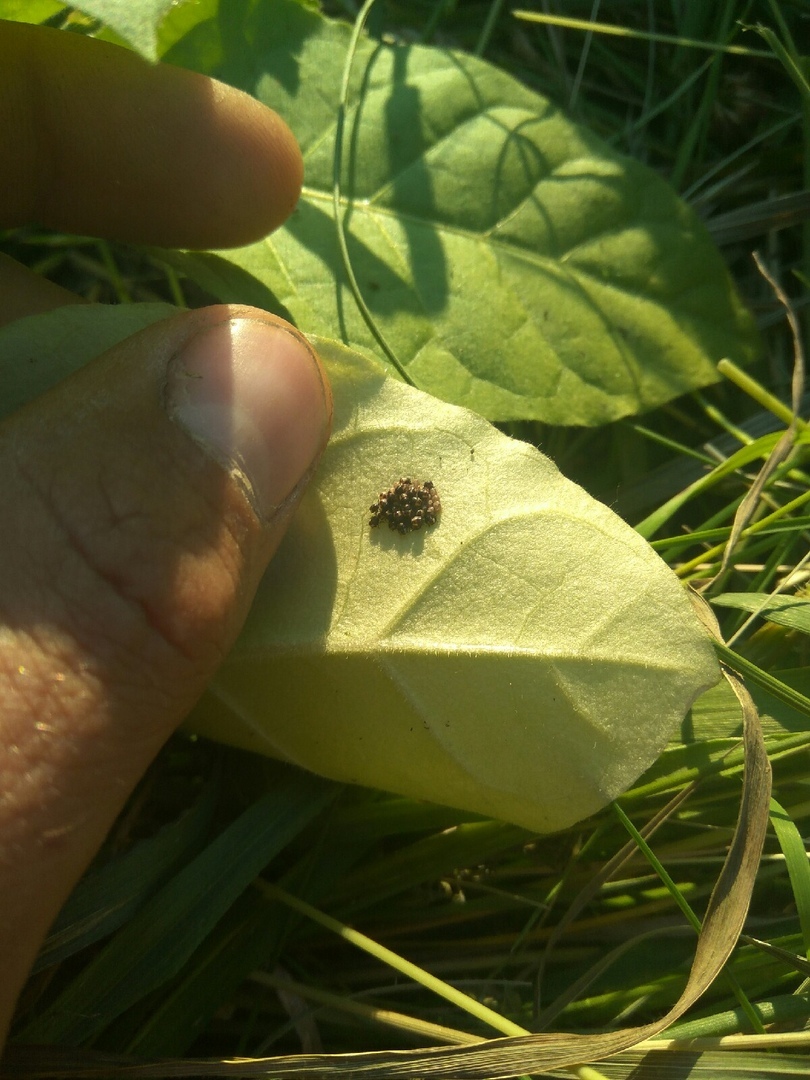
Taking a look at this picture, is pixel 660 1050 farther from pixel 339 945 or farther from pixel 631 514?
pixel 631 514

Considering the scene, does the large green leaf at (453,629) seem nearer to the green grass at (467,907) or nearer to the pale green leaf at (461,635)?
the pale green leaf at (461,635)

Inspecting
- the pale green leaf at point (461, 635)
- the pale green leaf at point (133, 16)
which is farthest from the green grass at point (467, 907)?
the pale green leaf at point (133, 16)

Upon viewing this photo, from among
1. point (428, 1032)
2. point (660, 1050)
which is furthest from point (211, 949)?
point (660, 1050)

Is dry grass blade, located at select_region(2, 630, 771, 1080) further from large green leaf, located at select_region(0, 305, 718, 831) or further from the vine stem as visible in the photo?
the vine stem

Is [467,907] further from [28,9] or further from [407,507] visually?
[28,9]

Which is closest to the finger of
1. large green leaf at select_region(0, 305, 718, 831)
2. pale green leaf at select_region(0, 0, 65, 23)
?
pale green leaf at select_region(0, 0, 65, 23)

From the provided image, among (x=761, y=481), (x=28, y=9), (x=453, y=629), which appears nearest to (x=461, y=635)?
(x=453, y=629)
